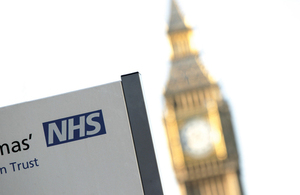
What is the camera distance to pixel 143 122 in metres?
1.24

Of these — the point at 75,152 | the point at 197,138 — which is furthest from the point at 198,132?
the point at 75,152

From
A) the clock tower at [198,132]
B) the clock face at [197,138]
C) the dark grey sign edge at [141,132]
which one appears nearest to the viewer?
the dark grey sign edge at [141,132]

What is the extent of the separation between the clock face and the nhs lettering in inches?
1005

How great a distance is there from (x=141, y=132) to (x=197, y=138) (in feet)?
85.1

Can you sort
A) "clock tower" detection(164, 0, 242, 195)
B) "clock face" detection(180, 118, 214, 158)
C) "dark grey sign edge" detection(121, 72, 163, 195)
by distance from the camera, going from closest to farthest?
"dark grey sign edge" detection(121, 72, 163, 195), "clock face" detection(180, 118, 214, 158), "clock tower" detection(164, 0, 242, 195)

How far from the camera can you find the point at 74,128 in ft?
4.17

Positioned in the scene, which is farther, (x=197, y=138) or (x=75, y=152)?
(x=197, y=138)

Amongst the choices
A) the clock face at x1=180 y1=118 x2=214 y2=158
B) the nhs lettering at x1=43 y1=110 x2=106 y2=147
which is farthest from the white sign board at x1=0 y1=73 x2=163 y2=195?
the clock face at x1=180 y1=118 x2=214 y2=158

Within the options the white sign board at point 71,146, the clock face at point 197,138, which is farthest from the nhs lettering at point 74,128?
the clock face at point 197,138

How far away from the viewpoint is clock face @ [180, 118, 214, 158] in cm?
2692

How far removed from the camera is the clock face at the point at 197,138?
1060 inches

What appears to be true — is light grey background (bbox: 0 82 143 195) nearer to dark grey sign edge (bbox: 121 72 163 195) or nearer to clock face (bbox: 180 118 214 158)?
dark grey sign edge (bbox: 121 72 163 195)

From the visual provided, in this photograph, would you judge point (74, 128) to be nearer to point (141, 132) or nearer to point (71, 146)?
point (71, 146)

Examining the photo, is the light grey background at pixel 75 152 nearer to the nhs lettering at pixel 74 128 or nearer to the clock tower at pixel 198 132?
the nhs lettering at pixel 74 128
